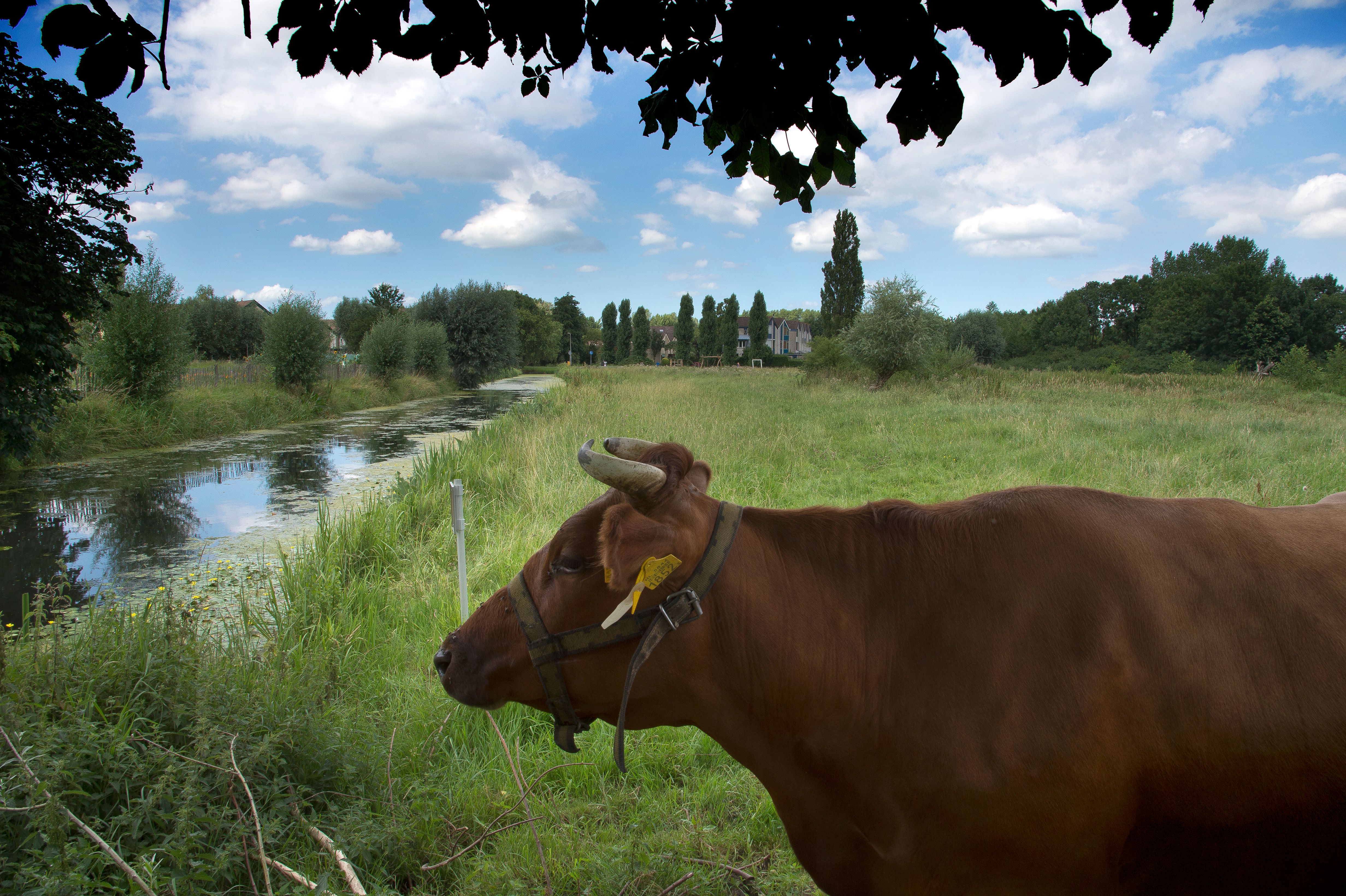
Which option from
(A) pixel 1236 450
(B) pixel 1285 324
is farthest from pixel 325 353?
(B) pixel 1285 324

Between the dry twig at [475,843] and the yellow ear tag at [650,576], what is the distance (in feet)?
5.52

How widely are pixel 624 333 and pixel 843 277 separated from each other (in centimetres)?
5363

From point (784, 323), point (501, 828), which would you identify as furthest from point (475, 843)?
point (784, 323)

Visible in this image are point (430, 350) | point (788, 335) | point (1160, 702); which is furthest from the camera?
point (788, 335)

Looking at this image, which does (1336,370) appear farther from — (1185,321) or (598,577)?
(598,577)

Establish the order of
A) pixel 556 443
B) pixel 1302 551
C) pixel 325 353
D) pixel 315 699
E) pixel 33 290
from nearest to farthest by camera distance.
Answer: pixel 1302 551
pixel 315 699
pixel 33 290
pixel 556 443
pixel 325 353

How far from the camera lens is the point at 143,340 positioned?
1880 cm

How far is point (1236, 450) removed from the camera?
11.5 metres

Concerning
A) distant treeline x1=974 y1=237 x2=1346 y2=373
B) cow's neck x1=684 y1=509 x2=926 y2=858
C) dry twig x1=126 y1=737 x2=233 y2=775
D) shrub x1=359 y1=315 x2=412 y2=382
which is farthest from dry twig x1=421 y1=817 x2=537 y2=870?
distant treeline x1=974 y1=237 x2=1346 y2=373

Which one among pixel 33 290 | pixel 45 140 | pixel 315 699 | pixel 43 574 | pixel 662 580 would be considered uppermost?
pixel 45 140

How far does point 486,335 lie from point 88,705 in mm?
48417

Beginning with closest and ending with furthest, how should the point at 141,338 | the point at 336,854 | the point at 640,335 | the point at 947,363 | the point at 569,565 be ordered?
the point at 569,565 < the point at 336,854 < the point at 141,338 < the point at 947,363 < the point at 640,335

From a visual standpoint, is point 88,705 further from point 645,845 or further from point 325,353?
point 325,353

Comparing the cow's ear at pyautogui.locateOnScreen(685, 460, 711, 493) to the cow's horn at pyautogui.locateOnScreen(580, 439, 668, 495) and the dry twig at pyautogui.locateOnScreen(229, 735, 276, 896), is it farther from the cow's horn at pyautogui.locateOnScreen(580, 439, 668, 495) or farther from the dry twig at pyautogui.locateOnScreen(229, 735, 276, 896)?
the dry twig at pyautogui.locateOnScreen(229, 735, 276, 896)
